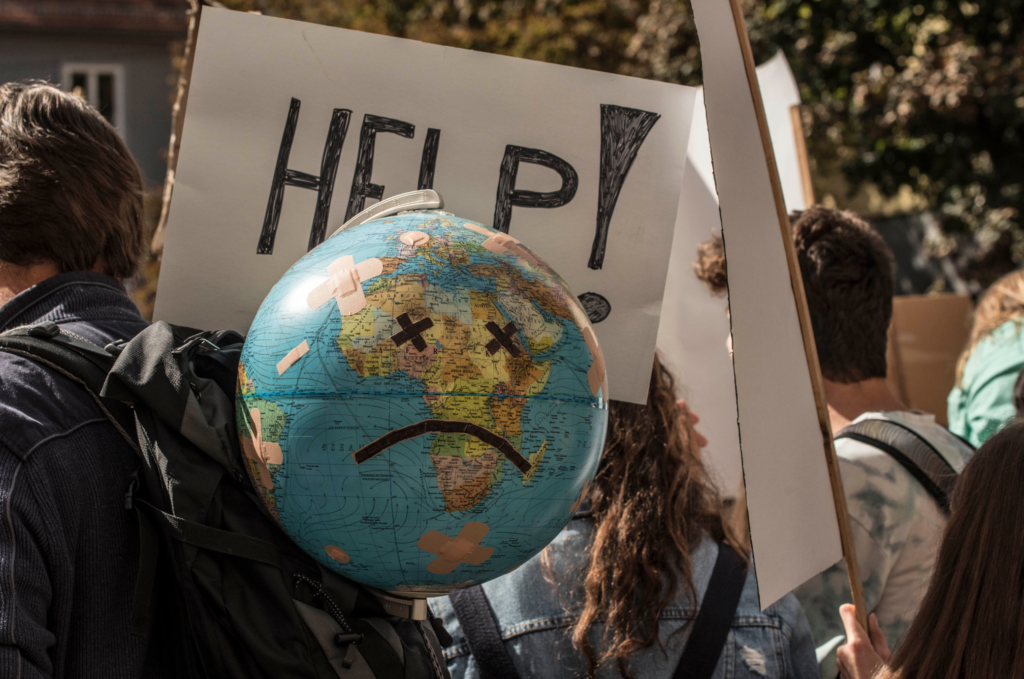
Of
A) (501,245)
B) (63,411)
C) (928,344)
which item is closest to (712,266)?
(501,245)

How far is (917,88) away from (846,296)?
7.31m

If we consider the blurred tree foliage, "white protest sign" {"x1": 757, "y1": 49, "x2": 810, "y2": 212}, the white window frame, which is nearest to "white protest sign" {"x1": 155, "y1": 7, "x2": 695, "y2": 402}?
"white protest sign" {"x1": 757, "y1": 49, "x2": 810, "y2": 212}

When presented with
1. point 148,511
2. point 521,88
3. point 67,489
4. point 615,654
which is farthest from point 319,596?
point 521,88

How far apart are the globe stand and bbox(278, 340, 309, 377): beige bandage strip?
427 millimetres

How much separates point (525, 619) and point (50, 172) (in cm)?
131

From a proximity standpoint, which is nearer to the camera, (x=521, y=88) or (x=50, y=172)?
(x=50, y=172)

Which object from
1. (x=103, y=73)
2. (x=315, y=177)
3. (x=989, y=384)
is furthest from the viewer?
(x=103, y=73)

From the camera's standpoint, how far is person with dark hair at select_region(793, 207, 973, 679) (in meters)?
2.08

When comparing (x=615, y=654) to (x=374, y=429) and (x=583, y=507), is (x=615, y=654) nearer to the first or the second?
(x=583, y=507)

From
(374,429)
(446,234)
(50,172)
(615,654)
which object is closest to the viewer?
(374,429)

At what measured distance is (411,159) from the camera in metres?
1.75

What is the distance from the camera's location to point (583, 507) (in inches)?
72.8

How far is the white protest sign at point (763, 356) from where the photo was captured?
4.75 feet

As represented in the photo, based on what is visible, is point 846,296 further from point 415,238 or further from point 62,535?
point 62,535
